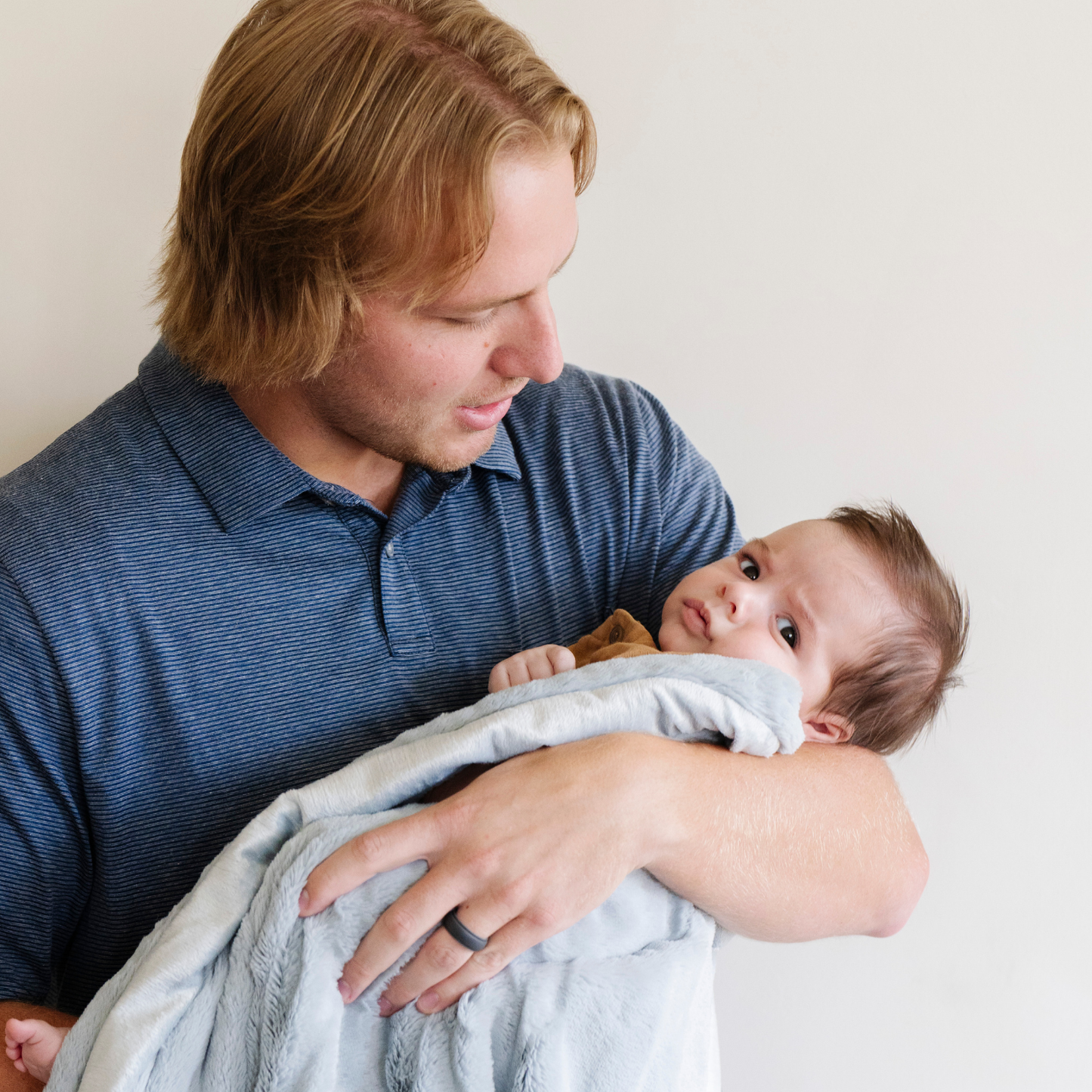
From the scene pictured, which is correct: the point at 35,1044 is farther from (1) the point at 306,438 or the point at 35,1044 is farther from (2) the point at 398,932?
(1) the point at 306,438

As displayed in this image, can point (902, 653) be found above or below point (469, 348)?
below

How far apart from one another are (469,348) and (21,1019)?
0.95 metres

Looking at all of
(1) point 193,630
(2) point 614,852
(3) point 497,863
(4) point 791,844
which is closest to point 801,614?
(4) point 791,844

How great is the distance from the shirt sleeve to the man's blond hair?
413mm

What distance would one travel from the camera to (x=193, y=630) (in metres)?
1.28

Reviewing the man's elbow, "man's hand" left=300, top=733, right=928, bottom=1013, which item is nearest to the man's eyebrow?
"man's hand" left=300, top=733, right=928, bottom=1013

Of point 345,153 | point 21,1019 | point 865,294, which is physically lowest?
point 21,1019

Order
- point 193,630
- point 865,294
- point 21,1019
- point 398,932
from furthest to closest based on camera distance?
point 865,294 < point 193,630 < point 21,1019 < point 398,932

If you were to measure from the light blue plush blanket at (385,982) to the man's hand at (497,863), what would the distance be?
0.02 metres

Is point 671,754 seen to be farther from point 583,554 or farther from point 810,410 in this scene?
point 810,410

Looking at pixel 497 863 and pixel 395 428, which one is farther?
Result: pixel 395 428

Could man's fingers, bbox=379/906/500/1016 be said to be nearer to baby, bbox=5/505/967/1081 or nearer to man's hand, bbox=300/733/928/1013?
man's hand, bbox=300/733/928/1013

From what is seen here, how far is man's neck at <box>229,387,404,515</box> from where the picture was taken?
4.57ft

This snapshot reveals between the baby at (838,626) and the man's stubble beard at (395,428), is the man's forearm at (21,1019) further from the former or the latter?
the man's stubble beard at (395,428)
